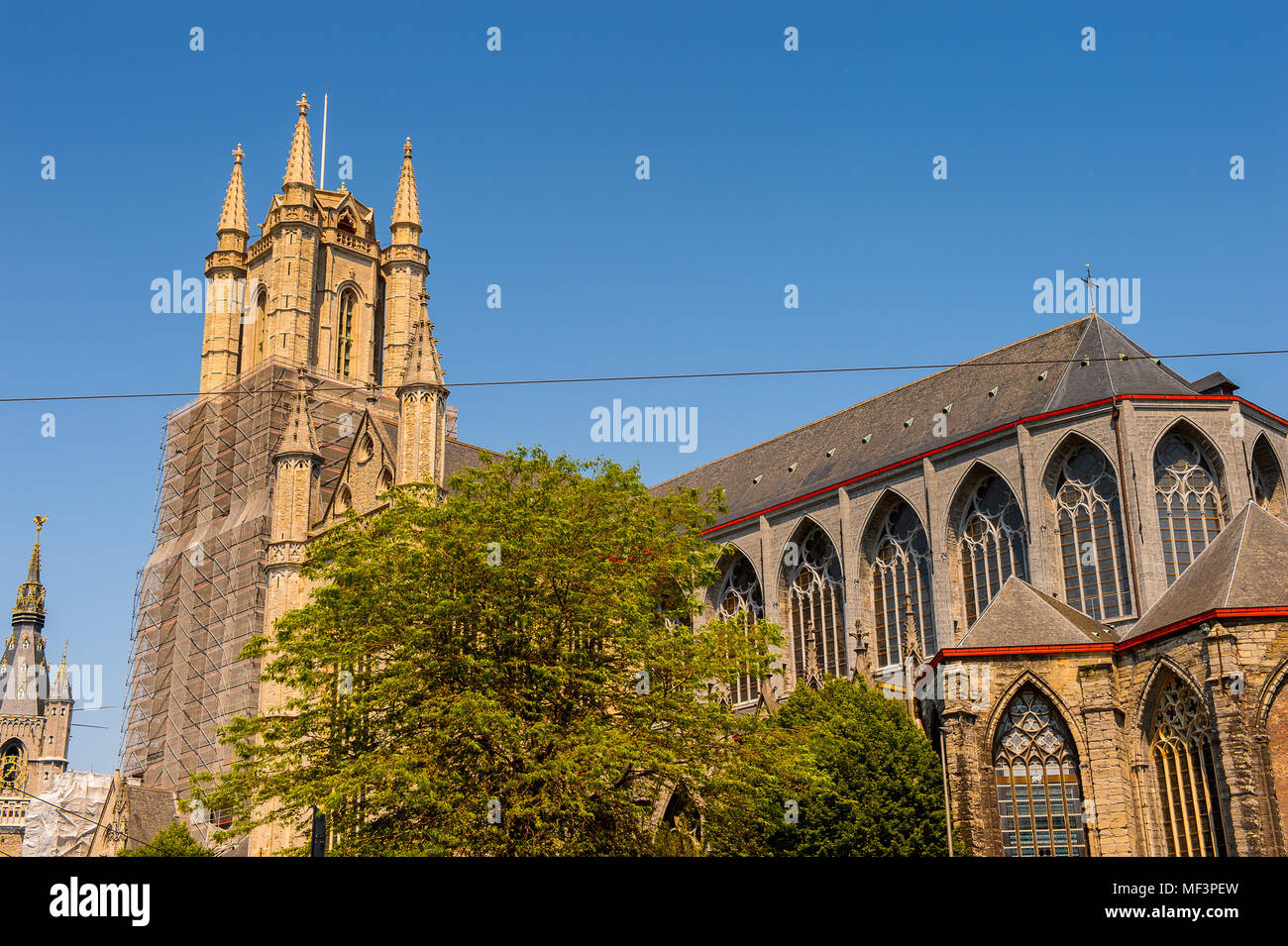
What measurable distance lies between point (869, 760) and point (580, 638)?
912cm

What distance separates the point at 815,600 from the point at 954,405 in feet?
24.3

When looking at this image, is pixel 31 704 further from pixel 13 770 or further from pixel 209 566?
pixel 209 566

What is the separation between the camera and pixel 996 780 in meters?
26.7

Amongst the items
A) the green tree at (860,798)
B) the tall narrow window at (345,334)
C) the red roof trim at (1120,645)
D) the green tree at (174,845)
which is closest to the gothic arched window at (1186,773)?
the red roof trim at (1120,645)

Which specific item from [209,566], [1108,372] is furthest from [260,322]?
[1108,372]

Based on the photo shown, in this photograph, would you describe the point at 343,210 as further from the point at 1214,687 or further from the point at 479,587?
the point at 1214,687

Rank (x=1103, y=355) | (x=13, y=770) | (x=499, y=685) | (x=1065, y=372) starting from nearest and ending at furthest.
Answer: (x=499, y=685) → (x=1103, y=355) → (x=1065, y=372) → (x=13, y=770)

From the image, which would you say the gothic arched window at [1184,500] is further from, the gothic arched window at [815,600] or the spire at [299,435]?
the spire at [299,435]

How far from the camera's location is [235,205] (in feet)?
187

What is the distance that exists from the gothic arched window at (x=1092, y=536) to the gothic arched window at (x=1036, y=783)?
7066mm

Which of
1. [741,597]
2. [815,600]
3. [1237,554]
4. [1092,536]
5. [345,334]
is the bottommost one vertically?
[1237,554]
